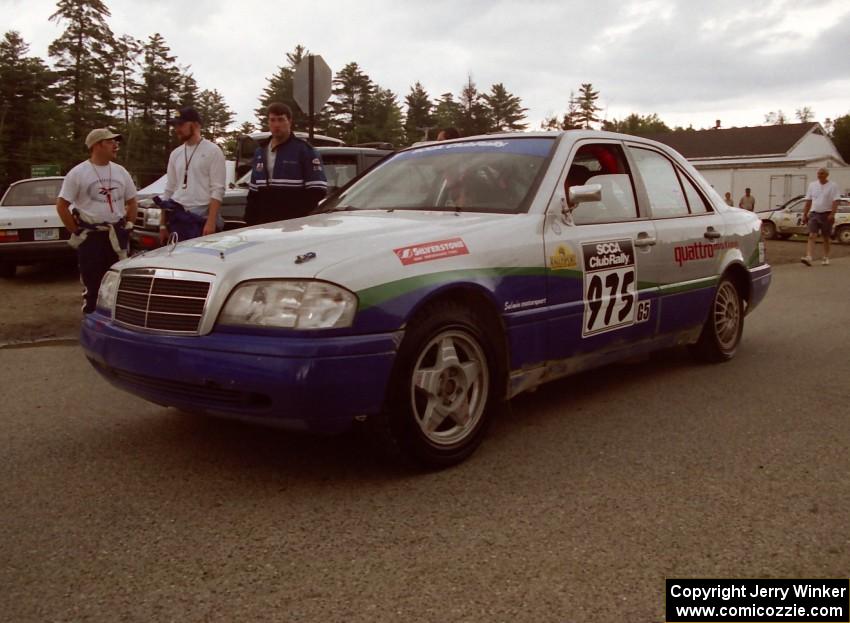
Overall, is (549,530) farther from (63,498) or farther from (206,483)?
(63,498)

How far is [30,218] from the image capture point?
10.6m

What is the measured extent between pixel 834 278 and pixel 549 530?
10871 millimetres

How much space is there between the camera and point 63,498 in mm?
3281

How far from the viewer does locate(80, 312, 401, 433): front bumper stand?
3088 mm

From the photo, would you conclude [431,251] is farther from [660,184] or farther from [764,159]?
[764,159]

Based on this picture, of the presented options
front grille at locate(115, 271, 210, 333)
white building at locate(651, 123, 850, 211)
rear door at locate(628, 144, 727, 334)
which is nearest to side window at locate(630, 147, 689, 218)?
rear door at locate(628, 144, 727, 334)

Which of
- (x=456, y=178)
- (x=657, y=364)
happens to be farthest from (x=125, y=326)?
(x=657, y=364)

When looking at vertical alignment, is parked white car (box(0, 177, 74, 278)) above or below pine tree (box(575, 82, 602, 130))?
below

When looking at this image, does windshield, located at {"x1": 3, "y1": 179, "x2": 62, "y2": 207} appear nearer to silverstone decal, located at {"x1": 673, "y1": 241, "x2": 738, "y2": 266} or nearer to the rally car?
the rally car

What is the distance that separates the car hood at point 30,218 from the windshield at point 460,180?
7.09 meters

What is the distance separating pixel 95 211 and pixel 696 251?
14.9 feet

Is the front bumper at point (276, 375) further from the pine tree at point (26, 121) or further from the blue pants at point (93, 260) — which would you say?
the pine tree at point (26, 121)

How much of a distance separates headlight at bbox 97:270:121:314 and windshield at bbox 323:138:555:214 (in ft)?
4.52

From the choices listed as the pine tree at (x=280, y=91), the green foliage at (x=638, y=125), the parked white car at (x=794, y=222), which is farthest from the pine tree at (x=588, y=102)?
the parked white car at (x=794, y=222)
